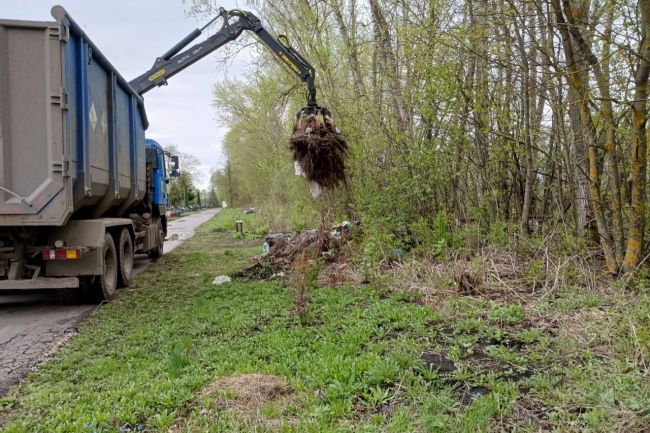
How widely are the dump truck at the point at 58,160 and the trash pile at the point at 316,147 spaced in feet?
9.42

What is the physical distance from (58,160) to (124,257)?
3244 millimetres

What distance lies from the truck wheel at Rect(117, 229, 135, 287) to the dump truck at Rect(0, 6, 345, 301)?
0.02 m

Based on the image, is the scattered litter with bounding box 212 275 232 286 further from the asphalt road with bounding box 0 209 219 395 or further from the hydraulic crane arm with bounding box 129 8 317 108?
the hydraulic crane arm with bounding box 129 8 317 108

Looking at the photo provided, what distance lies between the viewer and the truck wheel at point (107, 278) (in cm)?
698

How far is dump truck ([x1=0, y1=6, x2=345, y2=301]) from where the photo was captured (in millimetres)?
5812

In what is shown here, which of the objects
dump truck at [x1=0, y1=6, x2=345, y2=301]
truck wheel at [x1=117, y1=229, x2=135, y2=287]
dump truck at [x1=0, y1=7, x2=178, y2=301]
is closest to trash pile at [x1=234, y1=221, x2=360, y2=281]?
dump truck at [x1=0, y1=6, x2=345, y2=301]

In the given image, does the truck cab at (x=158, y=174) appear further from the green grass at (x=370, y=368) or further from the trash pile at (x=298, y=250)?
the green grass at (x=370, y=368)

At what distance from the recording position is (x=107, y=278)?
24.6 ft

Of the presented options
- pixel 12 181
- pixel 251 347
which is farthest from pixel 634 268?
pixel 12 181

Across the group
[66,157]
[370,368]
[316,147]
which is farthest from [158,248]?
[370,368]

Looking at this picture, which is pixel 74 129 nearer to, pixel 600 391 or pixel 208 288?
pixel 208 288

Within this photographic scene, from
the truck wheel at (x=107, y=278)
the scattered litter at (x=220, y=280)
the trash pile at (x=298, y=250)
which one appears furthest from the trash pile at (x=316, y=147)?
the truck wheel at (x=107, y=278)

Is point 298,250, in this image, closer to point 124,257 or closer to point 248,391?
point 124,257

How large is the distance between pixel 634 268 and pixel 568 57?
2342 mm
